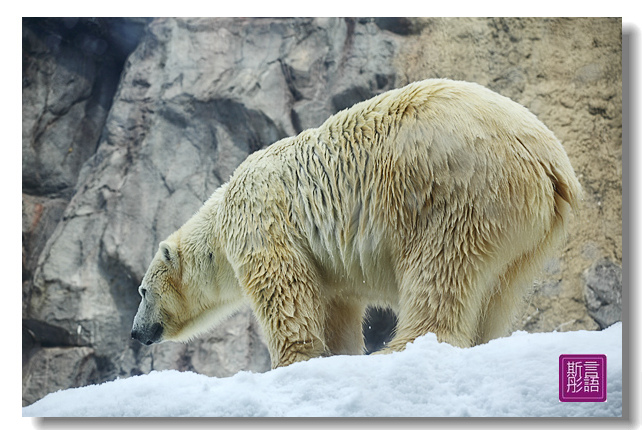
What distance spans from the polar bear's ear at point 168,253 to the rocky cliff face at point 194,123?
73 centimetres

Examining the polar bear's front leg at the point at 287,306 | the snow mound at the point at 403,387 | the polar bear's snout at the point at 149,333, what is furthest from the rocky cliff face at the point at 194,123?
the polar bear's front leg at the point at 287,306

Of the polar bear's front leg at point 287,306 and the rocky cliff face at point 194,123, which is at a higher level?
the rocky cliff face at point 194,123

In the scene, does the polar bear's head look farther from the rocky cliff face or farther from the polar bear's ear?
the rocky cliff face

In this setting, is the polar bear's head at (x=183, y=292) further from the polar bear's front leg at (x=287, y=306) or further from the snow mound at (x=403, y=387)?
the snow mound at (x=403, y=387)

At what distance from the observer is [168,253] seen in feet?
13.8

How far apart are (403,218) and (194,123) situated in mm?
2091

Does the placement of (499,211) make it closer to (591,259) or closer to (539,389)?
(539,389)

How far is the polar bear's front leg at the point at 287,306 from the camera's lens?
3494 millimetres

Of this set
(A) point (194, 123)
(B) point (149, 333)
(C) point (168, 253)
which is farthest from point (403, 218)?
(A) point (194, 123)

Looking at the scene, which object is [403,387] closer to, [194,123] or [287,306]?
[287,306]

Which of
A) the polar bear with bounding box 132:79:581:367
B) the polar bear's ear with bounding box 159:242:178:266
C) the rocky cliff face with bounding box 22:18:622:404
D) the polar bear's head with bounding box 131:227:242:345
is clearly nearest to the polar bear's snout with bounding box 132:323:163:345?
the polar bear's head with bounding box 131:227:242:345

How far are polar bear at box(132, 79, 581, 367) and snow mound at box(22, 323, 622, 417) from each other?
17 cm

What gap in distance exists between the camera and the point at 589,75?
13.2ft

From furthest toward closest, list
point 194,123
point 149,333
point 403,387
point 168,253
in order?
1. point 194,123
2. point 149,333
3. point 168,253
4. point 403,387
